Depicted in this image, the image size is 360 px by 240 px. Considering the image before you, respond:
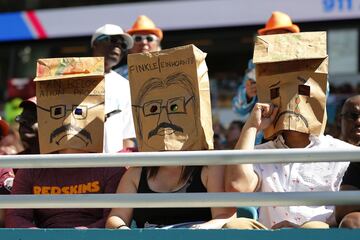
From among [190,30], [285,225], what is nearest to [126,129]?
[285,225]

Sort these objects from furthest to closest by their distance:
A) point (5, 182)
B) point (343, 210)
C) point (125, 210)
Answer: point (5, 182) < point (125, 210) < point (343, 210)

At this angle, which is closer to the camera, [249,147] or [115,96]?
[249,147]

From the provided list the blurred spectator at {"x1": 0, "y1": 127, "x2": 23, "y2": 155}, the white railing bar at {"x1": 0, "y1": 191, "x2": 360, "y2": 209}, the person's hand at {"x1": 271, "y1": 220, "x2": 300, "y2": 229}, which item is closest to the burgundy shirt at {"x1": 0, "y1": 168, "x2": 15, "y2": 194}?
the white railing bar at {"x1": 0, "y1": 191, "x2": 360, "y2": 209}

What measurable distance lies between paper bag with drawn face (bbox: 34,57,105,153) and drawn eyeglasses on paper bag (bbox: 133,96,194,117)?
31 cm

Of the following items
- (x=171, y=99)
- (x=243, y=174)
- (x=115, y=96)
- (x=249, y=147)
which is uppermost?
(x=171, y=99)

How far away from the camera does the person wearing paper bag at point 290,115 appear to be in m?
3.56

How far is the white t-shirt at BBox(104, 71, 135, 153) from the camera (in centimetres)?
497

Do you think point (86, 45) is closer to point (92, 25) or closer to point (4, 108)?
point (92, 25)

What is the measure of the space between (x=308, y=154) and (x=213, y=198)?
0.38m

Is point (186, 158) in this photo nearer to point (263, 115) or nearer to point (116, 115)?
point (263, 115)

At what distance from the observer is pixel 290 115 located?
358 cm

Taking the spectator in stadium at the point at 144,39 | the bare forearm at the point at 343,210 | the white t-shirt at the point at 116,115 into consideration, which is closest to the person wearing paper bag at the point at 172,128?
the bare forearm at the point at 343,210

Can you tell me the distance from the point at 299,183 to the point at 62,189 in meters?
1.16

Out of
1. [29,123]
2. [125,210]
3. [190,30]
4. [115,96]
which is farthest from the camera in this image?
[190,30]
